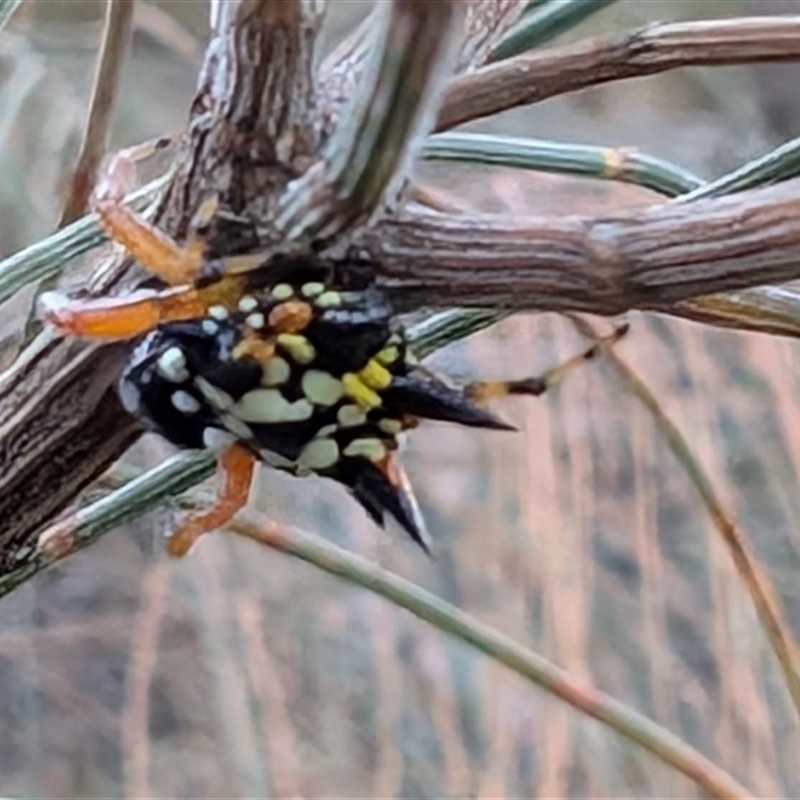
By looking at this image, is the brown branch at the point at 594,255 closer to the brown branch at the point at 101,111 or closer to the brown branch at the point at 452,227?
the brown branch at the point at 452,227

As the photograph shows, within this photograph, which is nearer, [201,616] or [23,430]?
[23,430]

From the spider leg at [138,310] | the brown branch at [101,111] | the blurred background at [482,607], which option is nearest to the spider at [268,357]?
the spider leg at [138,310]

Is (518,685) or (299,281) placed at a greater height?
(299,281)

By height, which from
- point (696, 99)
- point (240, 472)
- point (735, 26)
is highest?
point (696, 99)

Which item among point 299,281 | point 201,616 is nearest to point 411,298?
point 299,281

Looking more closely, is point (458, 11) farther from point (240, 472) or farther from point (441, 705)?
point (441, 705)

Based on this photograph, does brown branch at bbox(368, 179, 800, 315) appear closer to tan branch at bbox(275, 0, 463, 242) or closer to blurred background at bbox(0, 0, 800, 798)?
tan branch at bbox(275, 0, 463, 242)

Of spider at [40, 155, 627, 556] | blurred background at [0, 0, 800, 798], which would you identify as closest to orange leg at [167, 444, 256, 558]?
spider at [40, 155, 627, 556]

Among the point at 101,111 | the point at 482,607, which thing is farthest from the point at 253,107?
the point at 482,607
